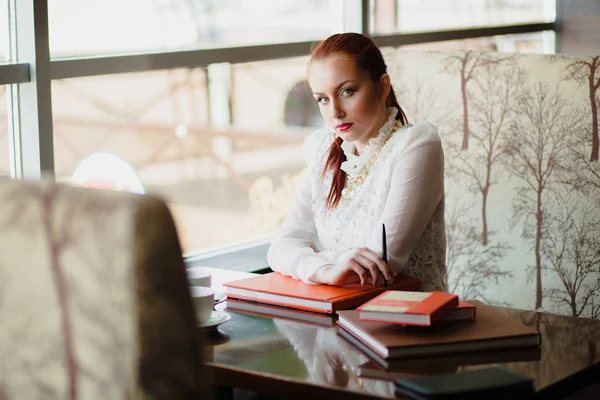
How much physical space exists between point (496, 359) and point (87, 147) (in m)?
1.35

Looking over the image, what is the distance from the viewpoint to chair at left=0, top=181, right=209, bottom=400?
0.90m

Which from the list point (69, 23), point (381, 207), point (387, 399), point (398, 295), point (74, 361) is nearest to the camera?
point (74, 361)

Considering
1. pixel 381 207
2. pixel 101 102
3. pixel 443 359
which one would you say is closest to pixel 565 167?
pixel 381 207

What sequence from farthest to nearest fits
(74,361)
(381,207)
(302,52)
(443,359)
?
(302,52)
(381,207)
(443,359)
(74,361)

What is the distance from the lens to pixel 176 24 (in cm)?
262

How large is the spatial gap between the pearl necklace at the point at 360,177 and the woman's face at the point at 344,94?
0.05 m

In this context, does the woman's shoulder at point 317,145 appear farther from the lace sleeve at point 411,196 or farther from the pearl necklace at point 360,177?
the lace sleeve at point 411,196

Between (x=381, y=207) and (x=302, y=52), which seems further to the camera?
(x=302, y=52)

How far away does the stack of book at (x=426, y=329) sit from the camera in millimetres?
1379

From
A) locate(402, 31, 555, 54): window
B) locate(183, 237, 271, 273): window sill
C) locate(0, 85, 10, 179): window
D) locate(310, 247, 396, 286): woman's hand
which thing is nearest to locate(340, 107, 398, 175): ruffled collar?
locate(310, 247, 396, 286): woman's hand

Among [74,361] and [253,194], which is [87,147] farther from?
[74,361]

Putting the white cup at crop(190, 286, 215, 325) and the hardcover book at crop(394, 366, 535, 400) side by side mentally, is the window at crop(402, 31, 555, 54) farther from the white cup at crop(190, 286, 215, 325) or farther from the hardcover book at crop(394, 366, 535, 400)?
the hardcover book at crop(394, 366, 535, 400)

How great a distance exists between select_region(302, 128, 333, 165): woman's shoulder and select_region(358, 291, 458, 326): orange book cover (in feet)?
2.32

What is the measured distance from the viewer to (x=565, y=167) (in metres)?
2.28
